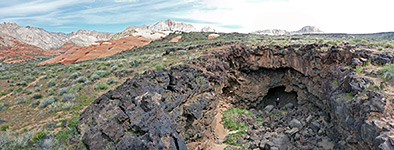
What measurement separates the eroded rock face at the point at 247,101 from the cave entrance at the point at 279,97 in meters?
0.63

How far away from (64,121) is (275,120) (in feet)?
49.6

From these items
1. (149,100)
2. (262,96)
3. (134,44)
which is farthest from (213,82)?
(134,44)

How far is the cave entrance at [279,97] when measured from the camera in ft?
65.4

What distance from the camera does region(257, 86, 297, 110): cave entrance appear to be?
1994cm

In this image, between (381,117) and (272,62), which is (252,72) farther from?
(381,117)

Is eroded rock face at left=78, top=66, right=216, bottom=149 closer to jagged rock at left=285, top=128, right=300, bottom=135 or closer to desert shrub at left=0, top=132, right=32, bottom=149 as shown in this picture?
desert shrub at left=0, top=132, right=32, bottom=149

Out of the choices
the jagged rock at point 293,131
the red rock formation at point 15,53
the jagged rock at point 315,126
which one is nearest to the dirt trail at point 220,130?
the jagged rock at point 293,131

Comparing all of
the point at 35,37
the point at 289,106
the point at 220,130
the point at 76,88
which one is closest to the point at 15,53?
the point at 35,37

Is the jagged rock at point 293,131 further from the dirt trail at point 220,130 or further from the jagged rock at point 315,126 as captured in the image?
the dirt trail at point 220,130

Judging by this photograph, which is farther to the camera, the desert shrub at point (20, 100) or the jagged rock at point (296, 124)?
the jagged rock at point (296, 124)

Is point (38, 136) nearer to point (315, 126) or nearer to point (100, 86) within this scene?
point (100, 86)

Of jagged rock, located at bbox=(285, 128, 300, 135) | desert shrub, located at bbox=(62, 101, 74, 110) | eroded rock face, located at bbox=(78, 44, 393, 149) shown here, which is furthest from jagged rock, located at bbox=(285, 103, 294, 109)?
desert shrub, located at bbox=(62, 101, 74, 110)

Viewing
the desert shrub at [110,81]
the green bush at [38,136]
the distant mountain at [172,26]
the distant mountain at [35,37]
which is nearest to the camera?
the green bush at [38,136]

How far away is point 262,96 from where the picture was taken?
784 inches
